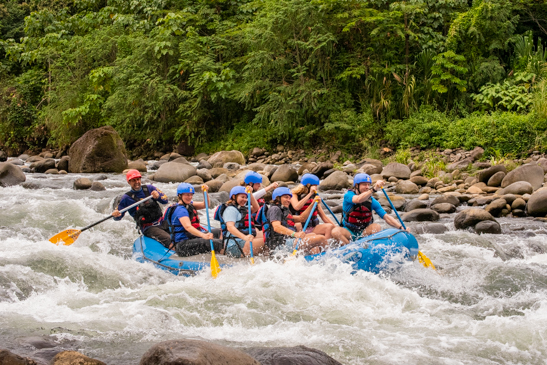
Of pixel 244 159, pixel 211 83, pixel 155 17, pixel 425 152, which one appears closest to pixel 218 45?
pixel 211 83

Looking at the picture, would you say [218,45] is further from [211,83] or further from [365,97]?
[365,97]

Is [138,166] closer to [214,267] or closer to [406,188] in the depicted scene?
[406,188]

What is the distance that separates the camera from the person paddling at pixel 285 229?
250 inches

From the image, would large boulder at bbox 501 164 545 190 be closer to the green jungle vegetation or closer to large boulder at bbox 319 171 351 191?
the green jungle vegetation

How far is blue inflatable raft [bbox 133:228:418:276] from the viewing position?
598 centimetres

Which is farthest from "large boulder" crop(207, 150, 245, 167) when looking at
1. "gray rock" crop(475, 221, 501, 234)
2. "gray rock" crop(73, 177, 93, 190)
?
"gray rock" crop(475, 221, 501, 234)

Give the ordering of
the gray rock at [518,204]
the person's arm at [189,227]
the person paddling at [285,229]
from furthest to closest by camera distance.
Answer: the gray rock at [518,204] → the person's arm at [189,227] → the person paddling at [285,229]

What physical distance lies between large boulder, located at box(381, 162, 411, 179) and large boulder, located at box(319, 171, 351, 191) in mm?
1086

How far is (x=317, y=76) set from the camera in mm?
16469

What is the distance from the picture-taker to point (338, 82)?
16.6m

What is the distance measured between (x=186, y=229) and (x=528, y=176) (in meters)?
7.08

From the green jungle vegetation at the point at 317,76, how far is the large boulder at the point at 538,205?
3.54 meters

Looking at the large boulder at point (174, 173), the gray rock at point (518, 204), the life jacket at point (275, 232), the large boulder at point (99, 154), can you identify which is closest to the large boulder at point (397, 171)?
the gray rock at point (518, 204)

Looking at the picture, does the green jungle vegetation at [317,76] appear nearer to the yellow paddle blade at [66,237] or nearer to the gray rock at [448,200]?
the gray rock at [448,200]
